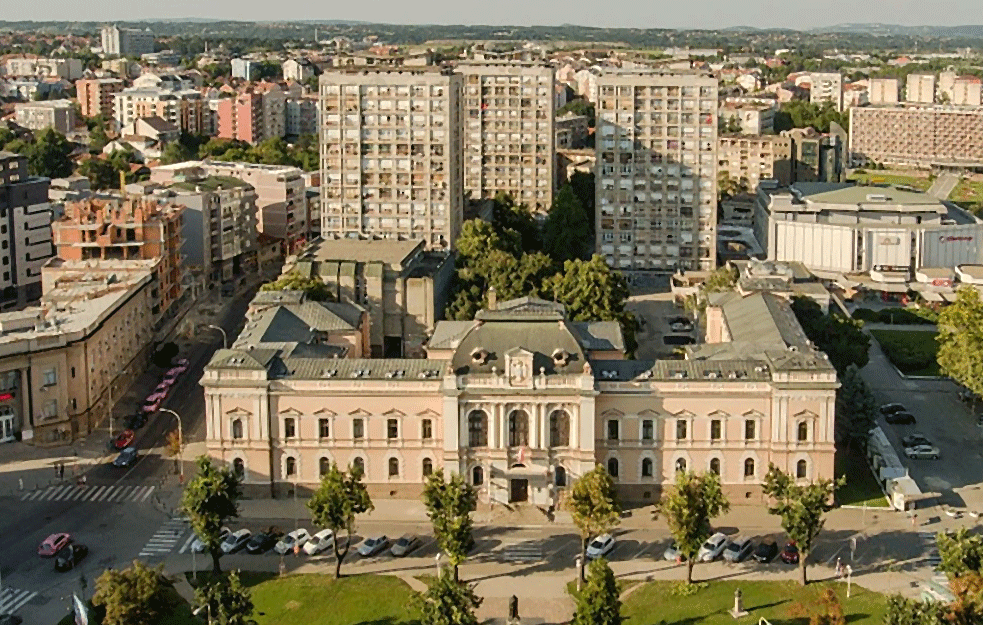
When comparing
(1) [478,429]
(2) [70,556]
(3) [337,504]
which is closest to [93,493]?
(2) [70,556]

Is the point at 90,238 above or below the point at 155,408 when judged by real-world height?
above

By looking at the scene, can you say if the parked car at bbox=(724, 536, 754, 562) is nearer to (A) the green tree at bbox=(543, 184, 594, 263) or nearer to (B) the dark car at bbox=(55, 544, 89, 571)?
(B) the dark car at bbox=(55, 544, 89, 571)

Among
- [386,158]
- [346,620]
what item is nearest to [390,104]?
[386,158]

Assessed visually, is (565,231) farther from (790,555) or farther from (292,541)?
(790,555)

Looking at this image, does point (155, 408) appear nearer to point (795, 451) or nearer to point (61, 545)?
point (61, 545)

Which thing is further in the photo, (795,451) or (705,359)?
(705,359)

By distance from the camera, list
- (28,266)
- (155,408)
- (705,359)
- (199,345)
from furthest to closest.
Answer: (28,266) → (199,345) → (155,408) → (705,359)
